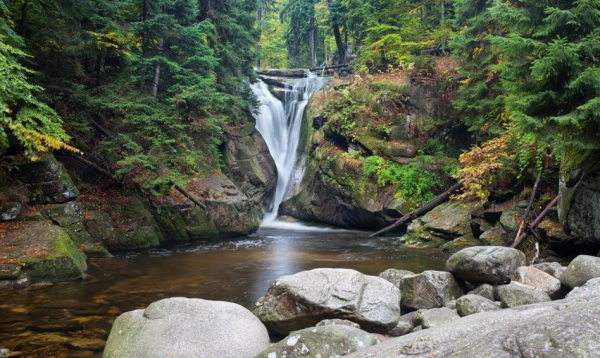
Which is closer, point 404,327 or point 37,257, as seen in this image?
point 404,327

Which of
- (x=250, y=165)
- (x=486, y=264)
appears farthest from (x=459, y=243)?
(x=250, y=165)

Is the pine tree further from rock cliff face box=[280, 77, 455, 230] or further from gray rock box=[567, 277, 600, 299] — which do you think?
rock cliff face box=[280, 77, 455, 230]

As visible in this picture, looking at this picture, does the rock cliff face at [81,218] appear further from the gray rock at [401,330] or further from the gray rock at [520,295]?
the gray rock at [520,295]

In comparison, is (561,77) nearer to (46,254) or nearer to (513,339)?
(513,339)

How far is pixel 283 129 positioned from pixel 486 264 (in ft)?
56.8

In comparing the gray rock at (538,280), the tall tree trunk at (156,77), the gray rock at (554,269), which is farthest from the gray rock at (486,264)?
the tall tree trunk at (156,77)

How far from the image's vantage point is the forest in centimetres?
727

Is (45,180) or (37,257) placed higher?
(45,180)

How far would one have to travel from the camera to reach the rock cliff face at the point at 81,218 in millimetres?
8141

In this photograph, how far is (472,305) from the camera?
5.41 metres

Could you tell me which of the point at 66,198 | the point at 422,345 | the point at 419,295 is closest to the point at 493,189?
the point at 419,295

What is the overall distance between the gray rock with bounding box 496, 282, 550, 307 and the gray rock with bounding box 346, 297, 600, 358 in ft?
8.35

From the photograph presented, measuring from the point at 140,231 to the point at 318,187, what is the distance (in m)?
8.17

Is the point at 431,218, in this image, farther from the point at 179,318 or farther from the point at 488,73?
the point at 179,318
